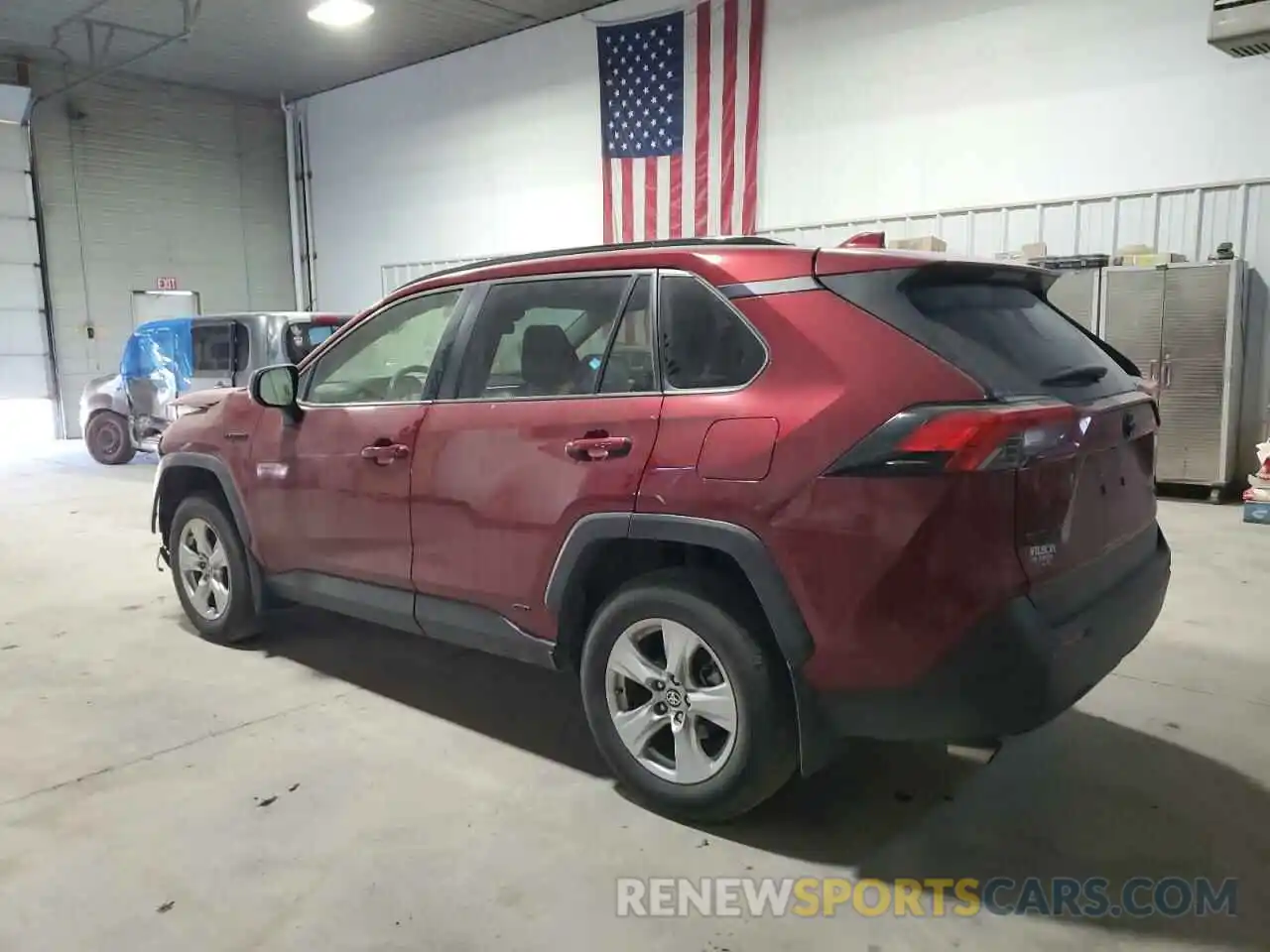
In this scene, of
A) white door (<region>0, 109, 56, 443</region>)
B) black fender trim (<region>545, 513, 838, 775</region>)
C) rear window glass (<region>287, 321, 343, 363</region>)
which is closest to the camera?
black fender trim (<region>545, 513, 838, 775</region>)

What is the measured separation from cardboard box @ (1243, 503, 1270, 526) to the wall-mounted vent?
10.3 ft

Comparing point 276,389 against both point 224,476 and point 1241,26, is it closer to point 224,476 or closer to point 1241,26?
point 224,476

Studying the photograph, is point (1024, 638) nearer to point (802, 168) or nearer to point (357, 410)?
point (357, 410)

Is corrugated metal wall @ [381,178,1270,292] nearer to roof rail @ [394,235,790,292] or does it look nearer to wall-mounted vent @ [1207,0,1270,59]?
wall-mounted vent @ [1207,0,1270,59]

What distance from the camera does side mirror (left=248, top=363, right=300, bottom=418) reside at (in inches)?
139

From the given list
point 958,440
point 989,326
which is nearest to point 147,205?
point 989,326

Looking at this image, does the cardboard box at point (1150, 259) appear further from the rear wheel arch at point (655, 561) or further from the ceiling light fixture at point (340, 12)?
the ceiling light fixture at point (340, 12)

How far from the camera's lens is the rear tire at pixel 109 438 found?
34.7ft

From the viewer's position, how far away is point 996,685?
2082 millimetres

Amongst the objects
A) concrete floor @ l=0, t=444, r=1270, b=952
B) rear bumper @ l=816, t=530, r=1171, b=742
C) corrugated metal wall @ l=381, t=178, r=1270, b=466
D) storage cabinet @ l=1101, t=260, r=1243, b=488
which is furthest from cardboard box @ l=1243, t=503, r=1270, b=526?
rear bumper @ l=816, t=530, r=1171, b=742

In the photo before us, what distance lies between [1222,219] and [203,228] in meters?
14.0

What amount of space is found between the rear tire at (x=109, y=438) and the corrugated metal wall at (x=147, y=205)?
3690 mm

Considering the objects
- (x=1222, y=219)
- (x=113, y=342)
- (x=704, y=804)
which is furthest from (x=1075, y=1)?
(x=113, y=342)

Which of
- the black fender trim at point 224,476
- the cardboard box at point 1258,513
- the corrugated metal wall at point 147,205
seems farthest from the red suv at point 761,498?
the corrugated metal wall at point 147,205
